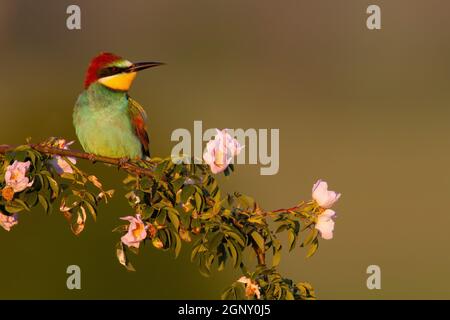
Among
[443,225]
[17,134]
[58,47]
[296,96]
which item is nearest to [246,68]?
[296,96]

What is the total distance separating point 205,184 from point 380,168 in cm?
581

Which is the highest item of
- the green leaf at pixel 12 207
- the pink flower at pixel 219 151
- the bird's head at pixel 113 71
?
the bird's head at pixel 113 71

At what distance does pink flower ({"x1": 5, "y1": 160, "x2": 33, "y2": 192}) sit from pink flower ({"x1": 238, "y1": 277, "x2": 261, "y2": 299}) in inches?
21.4

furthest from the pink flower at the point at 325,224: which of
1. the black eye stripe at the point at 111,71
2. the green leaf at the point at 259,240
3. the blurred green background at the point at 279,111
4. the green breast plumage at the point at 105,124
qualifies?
the blurred green background at the point at 279,111

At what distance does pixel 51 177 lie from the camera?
2340mm

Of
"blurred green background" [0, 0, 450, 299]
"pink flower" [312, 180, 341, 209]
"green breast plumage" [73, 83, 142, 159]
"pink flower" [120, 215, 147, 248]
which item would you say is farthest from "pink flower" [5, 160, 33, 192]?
"blurred green background" [0, 0, 450, 299]

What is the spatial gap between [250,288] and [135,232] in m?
0.30

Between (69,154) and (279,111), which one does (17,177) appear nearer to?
(69,154)

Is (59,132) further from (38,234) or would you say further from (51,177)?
(51,177)

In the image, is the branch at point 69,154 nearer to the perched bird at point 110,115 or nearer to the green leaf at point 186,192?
the green leaf at point 186,192

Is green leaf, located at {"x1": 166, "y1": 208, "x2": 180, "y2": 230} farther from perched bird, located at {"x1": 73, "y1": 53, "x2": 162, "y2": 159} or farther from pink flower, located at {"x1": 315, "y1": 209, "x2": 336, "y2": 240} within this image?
perched bird, located at {"x1": 73, "y1": 53, "x2": 162, "y2": 159}

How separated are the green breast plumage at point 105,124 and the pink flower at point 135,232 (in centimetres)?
138

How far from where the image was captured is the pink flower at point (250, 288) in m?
2.27

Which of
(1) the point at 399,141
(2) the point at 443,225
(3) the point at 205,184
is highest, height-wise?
(3) the point at 205,184
